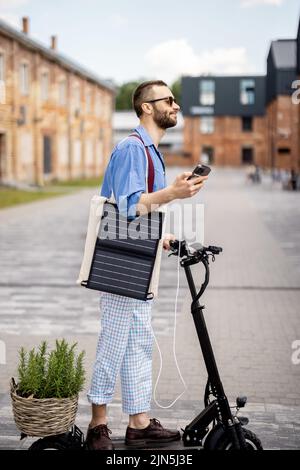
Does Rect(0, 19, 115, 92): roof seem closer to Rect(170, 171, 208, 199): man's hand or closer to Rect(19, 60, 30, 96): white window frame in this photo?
Rect(19, 60, 30, 96): white window frame

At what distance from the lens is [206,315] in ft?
25.1

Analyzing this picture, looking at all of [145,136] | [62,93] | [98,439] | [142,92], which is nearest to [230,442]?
[98,439]

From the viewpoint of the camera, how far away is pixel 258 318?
294 inches

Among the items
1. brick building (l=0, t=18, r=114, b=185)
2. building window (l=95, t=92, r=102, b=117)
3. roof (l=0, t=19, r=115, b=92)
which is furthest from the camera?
building window (l=95, t=92, r=102, b=117)

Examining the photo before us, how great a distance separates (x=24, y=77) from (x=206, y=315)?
30276mm

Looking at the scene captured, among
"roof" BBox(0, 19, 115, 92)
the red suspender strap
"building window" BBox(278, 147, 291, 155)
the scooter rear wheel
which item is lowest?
the scooter rear wheel

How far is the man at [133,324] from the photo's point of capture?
3445 mm

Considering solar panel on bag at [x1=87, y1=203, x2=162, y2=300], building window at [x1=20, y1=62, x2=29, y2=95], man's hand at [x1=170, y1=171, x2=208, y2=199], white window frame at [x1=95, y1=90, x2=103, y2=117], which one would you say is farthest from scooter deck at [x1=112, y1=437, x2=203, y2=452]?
white window frame at [x1=95, y1=90, x2=103, y2=117]

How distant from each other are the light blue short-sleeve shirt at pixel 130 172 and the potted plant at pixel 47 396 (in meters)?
0.92

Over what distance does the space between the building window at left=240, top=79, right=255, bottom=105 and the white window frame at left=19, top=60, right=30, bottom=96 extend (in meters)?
38.8

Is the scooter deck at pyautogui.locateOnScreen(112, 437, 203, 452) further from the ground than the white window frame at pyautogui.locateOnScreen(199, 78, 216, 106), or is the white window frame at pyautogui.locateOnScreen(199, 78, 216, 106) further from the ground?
the white window frame at pyautogui.locateOnScreen(199, 78, 216, 106)

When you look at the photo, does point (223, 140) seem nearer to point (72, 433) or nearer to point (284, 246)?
point (284, 246)

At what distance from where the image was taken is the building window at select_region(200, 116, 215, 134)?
73.2m
